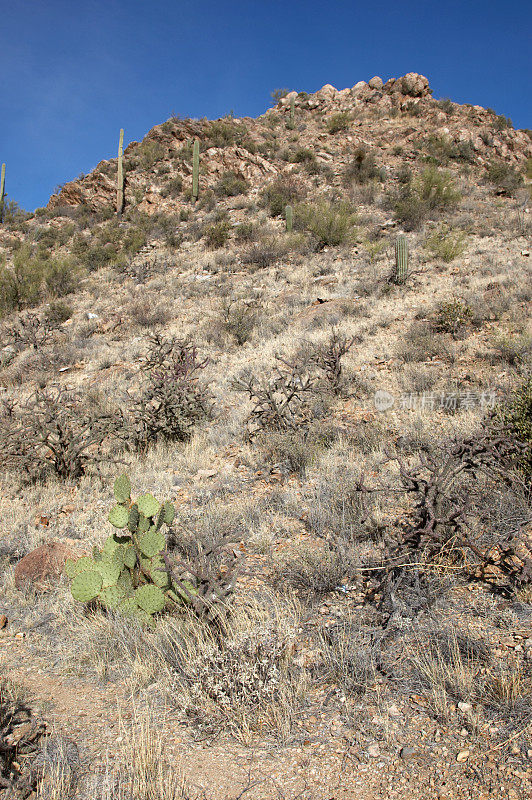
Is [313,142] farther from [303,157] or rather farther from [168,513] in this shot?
[168,513]

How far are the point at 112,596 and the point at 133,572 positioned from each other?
0.68ft

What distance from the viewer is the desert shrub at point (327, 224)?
52.5 feet

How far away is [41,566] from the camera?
373 cm

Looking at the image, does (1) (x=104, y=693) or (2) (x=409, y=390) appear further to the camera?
(2) (x=409, y=390)

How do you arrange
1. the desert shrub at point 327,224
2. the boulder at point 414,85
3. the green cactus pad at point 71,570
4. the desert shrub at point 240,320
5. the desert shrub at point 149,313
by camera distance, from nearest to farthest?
1. the green cactus pad at point 71,570
2. the desert shrub at point 240,320
3. the desert shrub at point 149,313
4. the desert shrub at point 327,224
5. the boulder at point 414,85

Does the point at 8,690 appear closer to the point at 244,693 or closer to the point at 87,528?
the point at 244,693

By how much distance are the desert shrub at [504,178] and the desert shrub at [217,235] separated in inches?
460

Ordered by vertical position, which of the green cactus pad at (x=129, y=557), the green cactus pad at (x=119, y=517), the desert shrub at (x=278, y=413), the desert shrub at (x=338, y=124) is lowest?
the green cactus pad at (x=129, y=557)

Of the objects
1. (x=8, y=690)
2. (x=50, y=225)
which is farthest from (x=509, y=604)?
(x=50, y=225)

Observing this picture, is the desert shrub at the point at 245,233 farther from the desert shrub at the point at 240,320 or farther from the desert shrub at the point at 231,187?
the desert shrub at the point at 240,320

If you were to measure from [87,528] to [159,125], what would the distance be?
2987cm

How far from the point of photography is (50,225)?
943 inches

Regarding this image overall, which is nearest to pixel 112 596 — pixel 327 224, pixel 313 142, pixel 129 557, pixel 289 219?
pixel 129 557

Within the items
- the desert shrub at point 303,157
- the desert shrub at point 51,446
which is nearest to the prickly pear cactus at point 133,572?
the desert shrub at point 51,446
